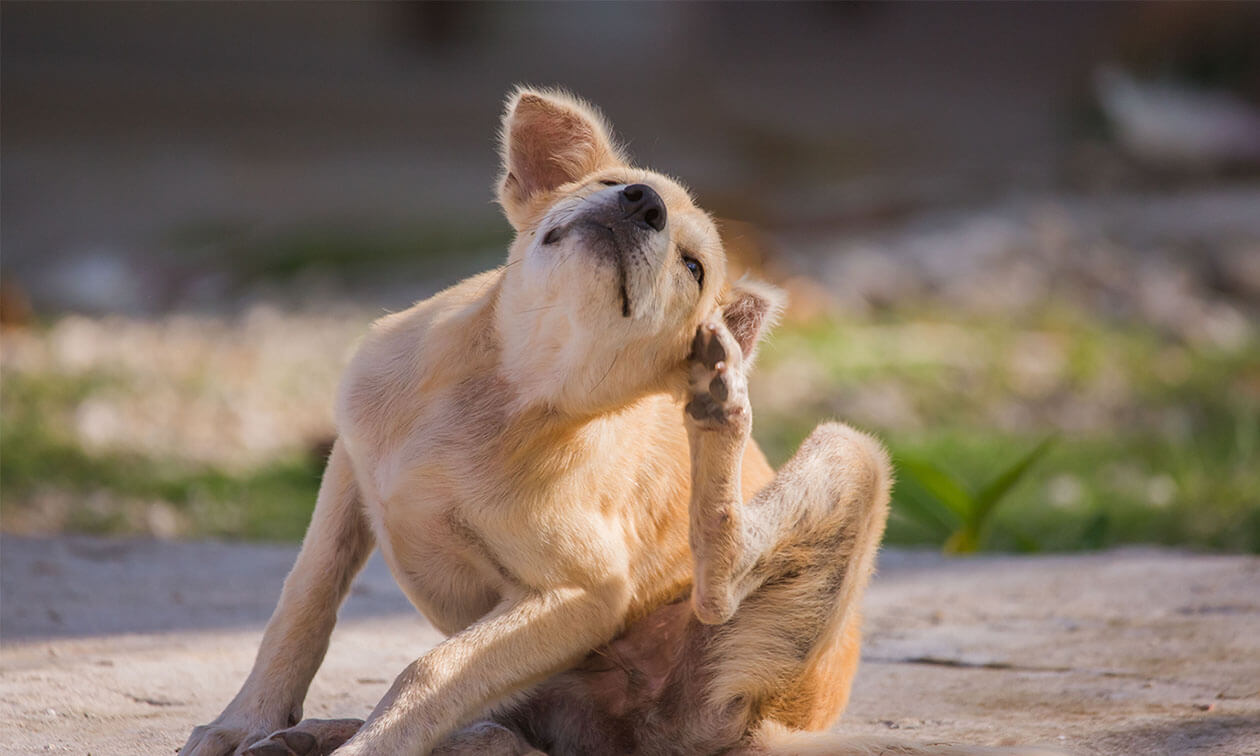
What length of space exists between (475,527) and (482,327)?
46 cm

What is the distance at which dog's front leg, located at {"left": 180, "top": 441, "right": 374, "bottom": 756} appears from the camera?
2.83 m

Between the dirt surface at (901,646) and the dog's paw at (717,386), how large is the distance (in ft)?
2.75

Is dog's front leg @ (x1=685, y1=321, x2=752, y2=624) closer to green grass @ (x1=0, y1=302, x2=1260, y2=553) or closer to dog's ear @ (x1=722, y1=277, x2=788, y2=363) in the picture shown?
dog's ear @ (x1=722, y1=277, x2=788, y2=363)

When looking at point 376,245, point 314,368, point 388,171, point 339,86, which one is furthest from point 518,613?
point 339,86

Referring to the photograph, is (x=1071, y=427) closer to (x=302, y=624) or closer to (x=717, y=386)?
(x=717, y=386)

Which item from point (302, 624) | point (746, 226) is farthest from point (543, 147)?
point (746, 226)

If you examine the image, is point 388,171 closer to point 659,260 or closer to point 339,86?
point 339,86

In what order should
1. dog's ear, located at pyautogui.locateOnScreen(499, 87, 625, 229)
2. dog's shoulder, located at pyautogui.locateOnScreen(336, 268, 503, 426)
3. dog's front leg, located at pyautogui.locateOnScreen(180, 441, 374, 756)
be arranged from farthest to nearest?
dog's ear, located at pyautogui.locateOnScreen(499, 87, 625, 229) < dog's shoulder, located at pyautogui.locateOnScreen(336, 268, 503, 426) < dog's front leg, located at pyautogui.locateOnScreen(180, 441, 374, 756)

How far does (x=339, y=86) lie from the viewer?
14484 millimetres

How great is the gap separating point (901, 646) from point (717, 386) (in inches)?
59.8

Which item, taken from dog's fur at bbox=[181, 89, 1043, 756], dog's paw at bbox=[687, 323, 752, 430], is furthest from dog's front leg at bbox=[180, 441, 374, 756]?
dog's paw at bbox=[687, 323, 752, 430]

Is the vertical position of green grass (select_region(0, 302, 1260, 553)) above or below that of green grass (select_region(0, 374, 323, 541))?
below

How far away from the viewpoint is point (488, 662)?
269 cm

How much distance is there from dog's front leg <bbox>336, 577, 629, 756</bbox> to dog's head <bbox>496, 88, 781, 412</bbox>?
403 millimetres
